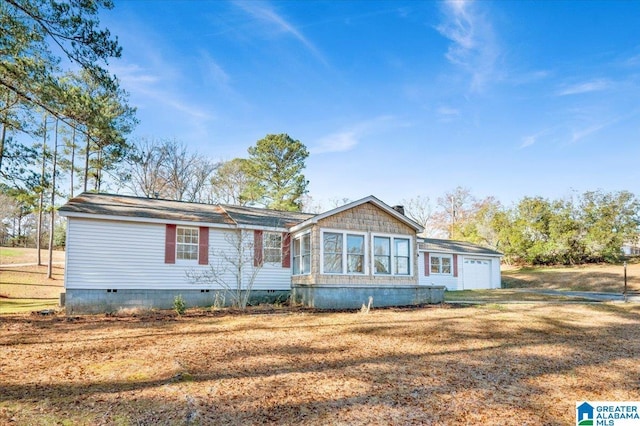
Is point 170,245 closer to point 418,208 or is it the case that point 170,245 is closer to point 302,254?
point 302,254

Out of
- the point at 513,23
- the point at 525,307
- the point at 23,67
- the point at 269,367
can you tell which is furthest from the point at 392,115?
the point at 269,367

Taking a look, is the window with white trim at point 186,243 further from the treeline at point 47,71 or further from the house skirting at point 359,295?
the house skirting at point 359,295

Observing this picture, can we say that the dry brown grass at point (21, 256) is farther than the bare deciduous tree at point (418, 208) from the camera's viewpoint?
No

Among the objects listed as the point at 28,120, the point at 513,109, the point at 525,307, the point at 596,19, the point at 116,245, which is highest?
the point at 596,19

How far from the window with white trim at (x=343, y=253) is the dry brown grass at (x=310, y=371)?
13.2 feet

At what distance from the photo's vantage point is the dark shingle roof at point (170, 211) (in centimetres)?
1325

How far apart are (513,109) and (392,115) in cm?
616

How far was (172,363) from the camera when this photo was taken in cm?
598

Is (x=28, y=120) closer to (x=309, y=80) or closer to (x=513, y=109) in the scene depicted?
(x=309, y=80)

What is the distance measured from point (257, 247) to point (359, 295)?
4400 mm

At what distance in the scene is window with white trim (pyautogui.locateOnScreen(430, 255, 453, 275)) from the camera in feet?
77.7

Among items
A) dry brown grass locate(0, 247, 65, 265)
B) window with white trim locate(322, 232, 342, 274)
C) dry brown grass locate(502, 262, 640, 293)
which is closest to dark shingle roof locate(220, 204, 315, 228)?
window with white trim locate(322, 232, 342, 274)

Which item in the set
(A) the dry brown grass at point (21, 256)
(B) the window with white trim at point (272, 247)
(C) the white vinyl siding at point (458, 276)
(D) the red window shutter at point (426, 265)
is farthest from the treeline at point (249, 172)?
(B) the window with white trim at point (272, 247)

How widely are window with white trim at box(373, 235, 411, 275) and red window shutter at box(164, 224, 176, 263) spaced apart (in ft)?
24.6
